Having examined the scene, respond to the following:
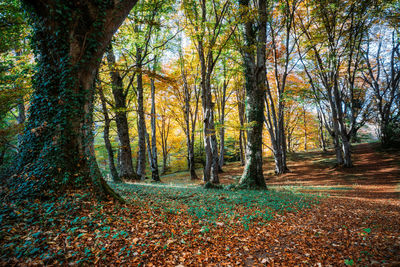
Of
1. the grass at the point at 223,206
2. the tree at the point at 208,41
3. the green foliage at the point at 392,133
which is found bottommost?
the grass at the point at 223,206

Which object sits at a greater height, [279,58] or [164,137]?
[279,58]

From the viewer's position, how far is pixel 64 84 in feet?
12.3

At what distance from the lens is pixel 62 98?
3.73m

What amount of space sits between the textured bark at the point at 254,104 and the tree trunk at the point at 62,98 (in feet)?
23.1

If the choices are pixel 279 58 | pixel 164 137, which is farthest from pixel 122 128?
pixel 164 137

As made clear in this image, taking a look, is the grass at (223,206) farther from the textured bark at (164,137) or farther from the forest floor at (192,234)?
the textured bark at (164,137)

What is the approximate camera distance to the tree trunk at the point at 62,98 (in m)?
3.63

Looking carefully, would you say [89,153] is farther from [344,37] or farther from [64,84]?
[344,37]

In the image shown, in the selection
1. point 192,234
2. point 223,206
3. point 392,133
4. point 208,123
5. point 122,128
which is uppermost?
point 122,128

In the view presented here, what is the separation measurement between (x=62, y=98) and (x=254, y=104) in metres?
8.11

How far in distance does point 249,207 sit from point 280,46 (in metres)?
15.3

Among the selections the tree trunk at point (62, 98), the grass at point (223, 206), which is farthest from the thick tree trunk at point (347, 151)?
the tree trunk at point (62, 98)

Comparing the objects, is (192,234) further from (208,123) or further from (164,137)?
(164,137)

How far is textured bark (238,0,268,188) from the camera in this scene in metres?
9.08
